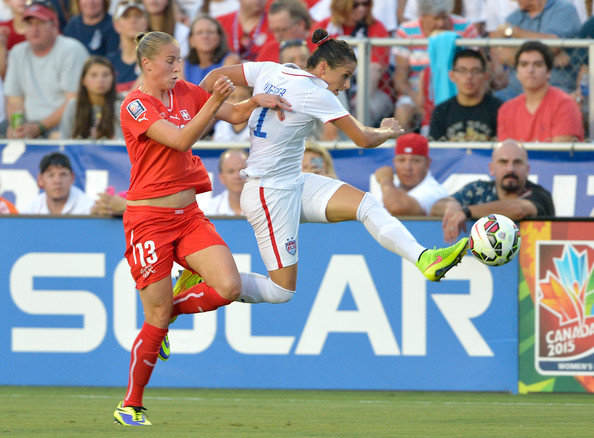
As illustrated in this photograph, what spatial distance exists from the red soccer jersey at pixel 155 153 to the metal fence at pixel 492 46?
414 cm

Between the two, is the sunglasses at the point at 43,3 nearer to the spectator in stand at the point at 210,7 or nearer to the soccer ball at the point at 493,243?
the spectator in stand at the point at 210,7

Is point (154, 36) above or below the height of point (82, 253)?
above

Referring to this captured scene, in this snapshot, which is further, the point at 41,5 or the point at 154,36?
the point at 41,5

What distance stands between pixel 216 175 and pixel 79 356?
7.90 ft

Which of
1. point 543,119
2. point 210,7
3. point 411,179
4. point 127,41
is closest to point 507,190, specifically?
point 411,179

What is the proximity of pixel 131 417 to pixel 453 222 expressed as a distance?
3129 millimetres

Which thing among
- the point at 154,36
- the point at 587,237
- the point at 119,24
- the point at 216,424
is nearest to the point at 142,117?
the point at 154,36

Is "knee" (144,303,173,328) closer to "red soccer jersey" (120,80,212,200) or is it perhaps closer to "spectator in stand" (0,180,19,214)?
"red soccer jersey" (120,80,212,200)

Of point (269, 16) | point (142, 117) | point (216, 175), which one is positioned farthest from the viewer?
point (269, 16)

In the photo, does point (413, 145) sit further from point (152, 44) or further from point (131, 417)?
point (131, 417)

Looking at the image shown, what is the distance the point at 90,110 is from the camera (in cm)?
1094

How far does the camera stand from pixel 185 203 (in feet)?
20.7

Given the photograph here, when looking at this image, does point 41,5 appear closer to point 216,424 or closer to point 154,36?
point 154,36

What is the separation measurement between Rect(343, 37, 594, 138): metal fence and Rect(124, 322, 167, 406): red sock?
457cm
